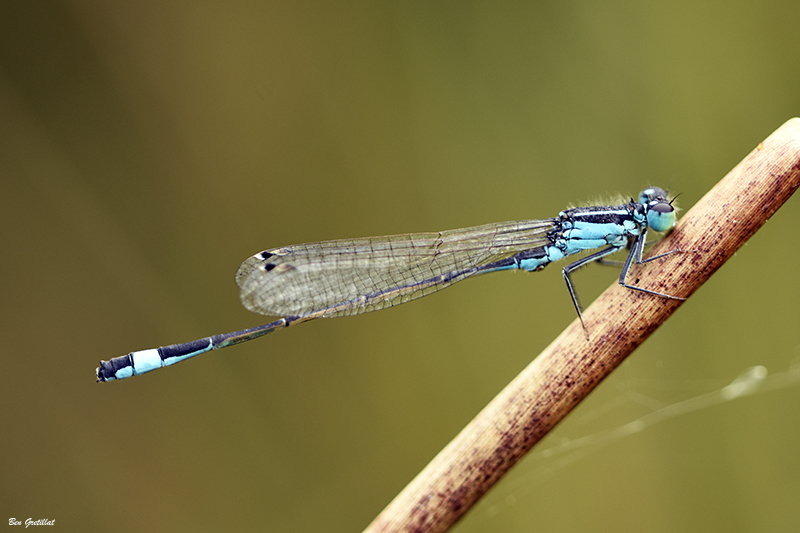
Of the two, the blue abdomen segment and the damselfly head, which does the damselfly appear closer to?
the blue abdomen segment

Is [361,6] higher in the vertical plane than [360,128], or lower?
higher

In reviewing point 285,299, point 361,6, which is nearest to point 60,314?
point 285,299

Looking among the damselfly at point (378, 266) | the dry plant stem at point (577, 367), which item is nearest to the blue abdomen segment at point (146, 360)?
the damselfly at point (378, 266)

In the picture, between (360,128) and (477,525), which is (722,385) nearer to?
(477,525)

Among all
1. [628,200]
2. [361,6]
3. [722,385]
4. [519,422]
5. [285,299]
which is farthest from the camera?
[361,6]

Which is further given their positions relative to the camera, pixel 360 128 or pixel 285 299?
pixel 360 128

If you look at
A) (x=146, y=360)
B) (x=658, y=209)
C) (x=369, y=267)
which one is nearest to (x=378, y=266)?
(x=369, y=267)
